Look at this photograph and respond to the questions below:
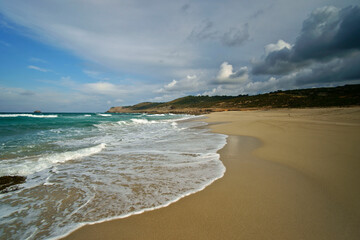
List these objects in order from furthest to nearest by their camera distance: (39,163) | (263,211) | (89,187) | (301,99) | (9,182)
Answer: (301,99)
(39,163)
(9,182)
(89,187)
(263,211)

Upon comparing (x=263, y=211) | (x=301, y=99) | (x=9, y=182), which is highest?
(x=301, y=99)

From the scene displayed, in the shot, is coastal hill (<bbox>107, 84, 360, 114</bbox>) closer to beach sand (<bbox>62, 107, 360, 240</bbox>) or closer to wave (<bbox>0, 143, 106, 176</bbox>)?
beach sand (<bbox>62, 107, 360, 240</bbox>)

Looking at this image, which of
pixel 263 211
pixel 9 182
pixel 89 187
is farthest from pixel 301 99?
pixel 9 182

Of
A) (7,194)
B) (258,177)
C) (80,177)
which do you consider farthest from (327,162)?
(7,194)

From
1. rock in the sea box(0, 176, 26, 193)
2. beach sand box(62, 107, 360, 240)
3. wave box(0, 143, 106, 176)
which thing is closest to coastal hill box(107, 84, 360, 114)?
beach sand box(62, 107, 360, 240)

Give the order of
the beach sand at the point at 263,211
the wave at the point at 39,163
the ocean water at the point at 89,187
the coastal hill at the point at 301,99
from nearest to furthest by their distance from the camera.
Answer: the beach sand at the point at 263,211 < the ocean water at the point at 89,187 < the wave at the point at 39,163 < the coastal hill at the point at 301,99

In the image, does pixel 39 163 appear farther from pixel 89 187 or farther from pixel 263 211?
pixel 263 211

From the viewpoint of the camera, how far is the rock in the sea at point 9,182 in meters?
3.58

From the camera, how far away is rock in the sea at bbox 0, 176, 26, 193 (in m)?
3.58

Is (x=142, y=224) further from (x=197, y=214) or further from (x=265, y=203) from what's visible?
(x=265, y=203)

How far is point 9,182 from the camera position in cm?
391

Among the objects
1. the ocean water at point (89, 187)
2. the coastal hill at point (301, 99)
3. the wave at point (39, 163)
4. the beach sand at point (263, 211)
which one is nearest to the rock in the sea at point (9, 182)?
the ocean water at point (89, 187)

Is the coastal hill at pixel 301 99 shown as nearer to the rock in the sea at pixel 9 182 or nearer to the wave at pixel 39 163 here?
the wave at pixel 39 163

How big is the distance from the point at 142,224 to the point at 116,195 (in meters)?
1.16
